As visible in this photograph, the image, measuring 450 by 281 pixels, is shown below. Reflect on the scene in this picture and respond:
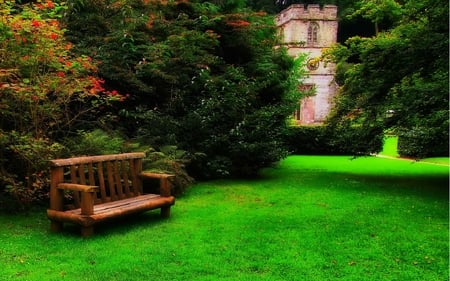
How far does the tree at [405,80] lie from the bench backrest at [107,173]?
20.5 ft

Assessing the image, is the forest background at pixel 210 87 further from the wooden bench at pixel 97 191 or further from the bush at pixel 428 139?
the wooden bench at pixel 97 191

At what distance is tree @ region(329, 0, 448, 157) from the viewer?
9516 mm

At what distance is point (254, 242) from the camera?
5.62m

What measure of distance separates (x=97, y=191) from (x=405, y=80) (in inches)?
309

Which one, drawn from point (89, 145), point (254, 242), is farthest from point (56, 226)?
point (254, 242)

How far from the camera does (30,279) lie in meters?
4.29

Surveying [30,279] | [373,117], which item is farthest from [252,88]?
[30,279]

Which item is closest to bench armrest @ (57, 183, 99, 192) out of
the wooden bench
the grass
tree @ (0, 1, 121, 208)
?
the wooden bench

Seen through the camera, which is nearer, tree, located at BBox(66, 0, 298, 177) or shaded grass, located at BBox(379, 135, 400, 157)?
tree, located at BBox(66, 0, 298, 177)

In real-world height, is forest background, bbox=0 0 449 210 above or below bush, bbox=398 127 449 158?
above

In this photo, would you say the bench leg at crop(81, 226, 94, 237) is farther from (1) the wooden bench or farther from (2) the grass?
(2) the grass

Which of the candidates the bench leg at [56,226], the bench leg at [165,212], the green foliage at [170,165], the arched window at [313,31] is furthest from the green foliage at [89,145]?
the arched window at [313,31]

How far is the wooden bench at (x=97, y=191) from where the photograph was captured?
18.2 feet

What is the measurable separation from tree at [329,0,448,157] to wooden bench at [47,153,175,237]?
20.0ft
